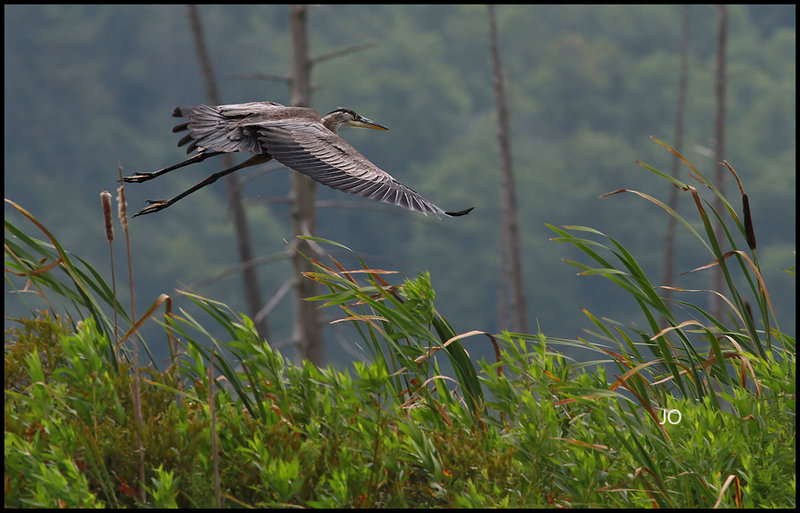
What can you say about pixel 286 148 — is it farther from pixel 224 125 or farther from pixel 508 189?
pixel 508 189

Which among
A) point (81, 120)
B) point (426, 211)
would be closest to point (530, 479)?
point (426, 211)

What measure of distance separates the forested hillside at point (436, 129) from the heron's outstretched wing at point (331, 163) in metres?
36.7

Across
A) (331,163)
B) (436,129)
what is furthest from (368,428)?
(436,129)

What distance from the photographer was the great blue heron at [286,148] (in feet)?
7.65

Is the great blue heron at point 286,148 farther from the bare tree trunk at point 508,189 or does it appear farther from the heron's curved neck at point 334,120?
the bare tree trunk at point 508,189

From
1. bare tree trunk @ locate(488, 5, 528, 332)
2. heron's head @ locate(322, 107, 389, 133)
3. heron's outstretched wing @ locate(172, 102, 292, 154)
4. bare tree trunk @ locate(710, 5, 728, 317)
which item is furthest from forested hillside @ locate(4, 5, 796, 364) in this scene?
heron's outstretched wing @ locate(172, 102, 292, 154)

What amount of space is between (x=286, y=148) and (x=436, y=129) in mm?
50259

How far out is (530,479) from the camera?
1953 mm

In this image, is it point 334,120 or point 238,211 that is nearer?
point 334,120

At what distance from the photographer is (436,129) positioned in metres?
52.2

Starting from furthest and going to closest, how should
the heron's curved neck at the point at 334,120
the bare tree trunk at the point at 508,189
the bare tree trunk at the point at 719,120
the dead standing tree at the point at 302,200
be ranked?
the bare tree trunk at the point at 508,189 < the bare tree trunk at the point at 719,120 < the dead standing tree at the point at 302,200 < the heron's curved neck at the point at 334,120

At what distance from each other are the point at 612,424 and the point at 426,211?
2.22 ft

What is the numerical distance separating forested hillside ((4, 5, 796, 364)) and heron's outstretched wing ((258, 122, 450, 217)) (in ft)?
120

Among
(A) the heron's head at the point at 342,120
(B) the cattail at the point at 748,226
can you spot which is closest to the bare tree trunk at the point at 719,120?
(A) the heron's head at the point at 342,120
